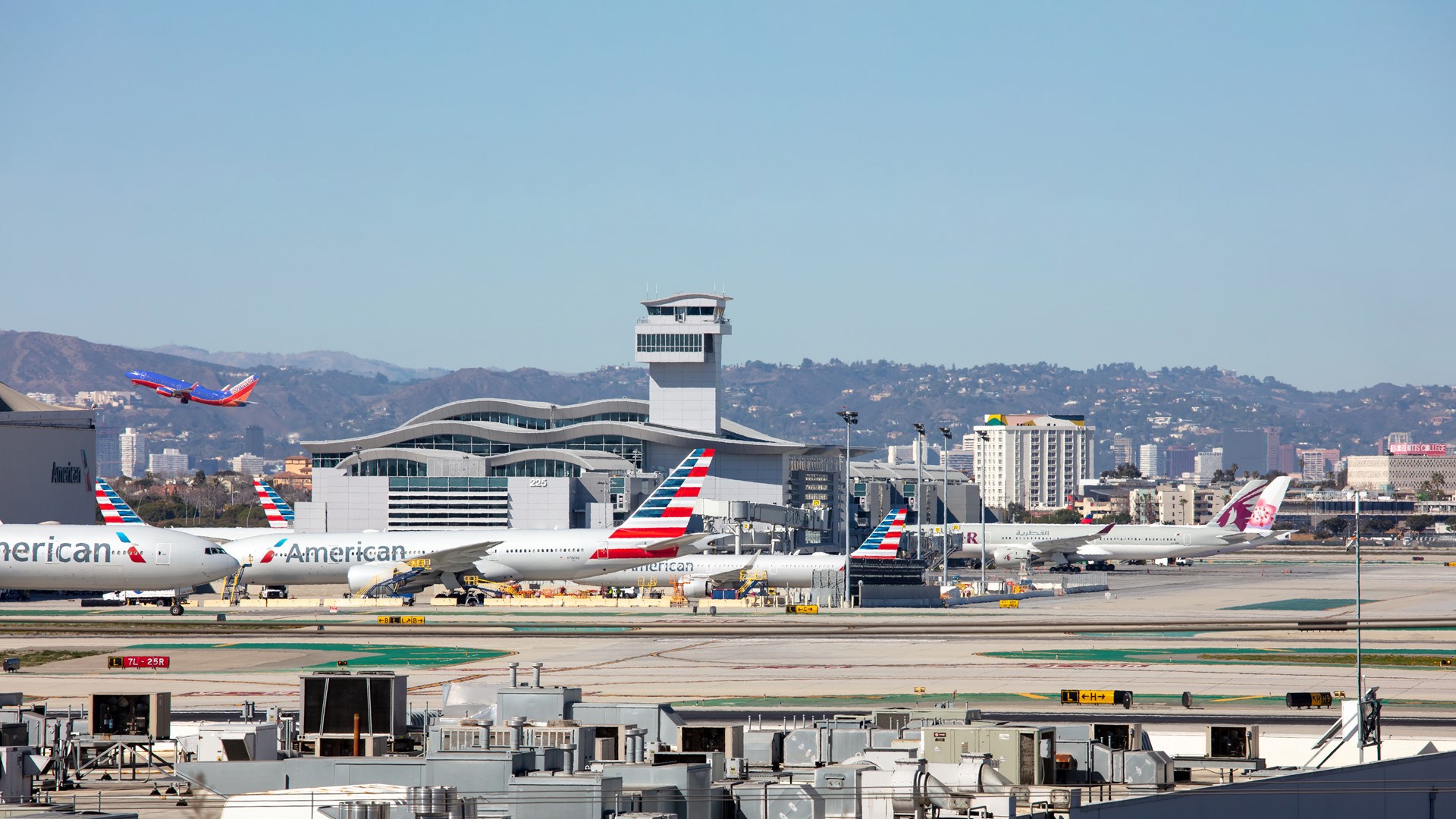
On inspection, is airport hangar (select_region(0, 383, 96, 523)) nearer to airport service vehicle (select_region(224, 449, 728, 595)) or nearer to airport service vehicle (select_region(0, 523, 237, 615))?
airport service vehicle (select_region(224, 449, 728, 595))

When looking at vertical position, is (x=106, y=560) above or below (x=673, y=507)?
A: below

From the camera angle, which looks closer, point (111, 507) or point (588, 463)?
point (111, 507)

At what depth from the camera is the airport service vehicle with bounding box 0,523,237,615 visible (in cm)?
6962

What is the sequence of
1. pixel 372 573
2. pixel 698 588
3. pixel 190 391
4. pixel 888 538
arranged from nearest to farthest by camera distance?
1. pixel 372 573
2. pixel 698 588
3. pixel 888 538
4. pixel 190 391

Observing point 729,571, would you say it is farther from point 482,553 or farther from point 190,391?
point 190,391

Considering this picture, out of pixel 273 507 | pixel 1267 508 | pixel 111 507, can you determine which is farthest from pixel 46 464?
pixel 1267 508

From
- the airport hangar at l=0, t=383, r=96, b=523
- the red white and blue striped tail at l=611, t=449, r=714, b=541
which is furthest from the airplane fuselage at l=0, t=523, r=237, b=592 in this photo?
the airport hangar at l=0, t=383, r=96, b=523

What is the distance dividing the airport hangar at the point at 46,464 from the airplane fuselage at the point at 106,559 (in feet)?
155

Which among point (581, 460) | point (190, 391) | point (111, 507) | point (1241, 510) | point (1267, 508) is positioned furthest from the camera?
point (1241, 510)

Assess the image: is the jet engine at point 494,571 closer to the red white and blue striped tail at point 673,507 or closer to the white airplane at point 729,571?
the white airplane at point 729,571

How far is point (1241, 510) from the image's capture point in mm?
142750

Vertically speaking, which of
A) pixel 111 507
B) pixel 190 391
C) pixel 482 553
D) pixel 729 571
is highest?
pixel 190 391

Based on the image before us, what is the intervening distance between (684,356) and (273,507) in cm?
5613

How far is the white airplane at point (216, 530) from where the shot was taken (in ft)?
312
